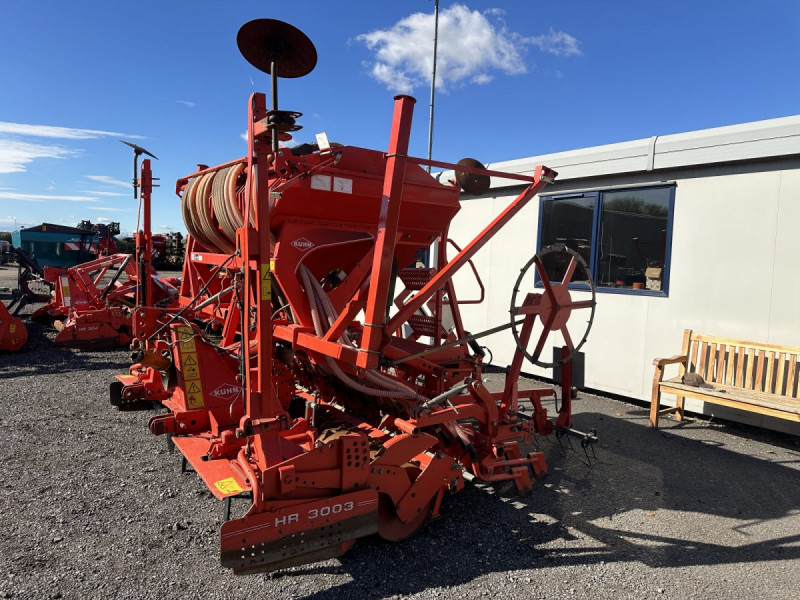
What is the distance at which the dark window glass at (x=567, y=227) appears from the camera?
7.09m

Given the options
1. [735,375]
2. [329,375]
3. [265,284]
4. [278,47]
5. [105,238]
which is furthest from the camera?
[105,238]

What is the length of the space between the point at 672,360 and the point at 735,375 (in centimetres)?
63

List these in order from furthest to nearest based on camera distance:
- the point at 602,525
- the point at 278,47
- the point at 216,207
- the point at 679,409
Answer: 1. the point at 679,409
2. the point at 216,207
3. the point at 602,525
4. the point at 278,47

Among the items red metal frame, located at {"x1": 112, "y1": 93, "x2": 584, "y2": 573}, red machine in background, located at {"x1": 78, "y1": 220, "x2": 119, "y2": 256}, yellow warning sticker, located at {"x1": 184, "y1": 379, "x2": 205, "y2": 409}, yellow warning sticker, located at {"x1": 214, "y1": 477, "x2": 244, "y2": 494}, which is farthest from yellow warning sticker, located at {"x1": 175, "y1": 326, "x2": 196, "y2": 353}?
red machine in background, located at {"x1": 78, "y1": 220, "x2": 119, "y2": 256}

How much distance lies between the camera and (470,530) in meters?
3.49

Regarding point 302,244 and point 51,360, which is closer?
point 302,244

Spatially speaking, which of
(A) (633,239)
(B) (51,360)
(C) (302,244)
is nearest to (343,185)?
(C) (302,244)

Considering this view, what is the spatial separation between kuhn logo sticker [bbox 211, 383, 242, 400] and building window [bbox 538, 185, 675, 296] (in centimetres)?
394

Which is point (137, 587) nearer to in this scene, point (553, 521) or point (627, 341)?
point (553, 521)

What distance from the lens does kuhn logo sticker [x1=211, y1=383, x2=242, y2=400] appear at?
13.2 ft

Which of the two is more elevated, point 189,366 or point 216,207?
point 216,207

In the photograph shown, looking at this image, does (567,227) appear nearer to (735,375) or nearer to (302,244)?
(735,375)

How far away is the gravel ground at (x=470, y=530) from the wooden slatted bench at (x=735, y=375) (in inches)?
18.5

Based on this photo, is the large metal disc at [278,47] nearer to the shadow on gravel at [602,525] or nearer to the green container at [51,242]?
the shadow on gravel at [602,525]
